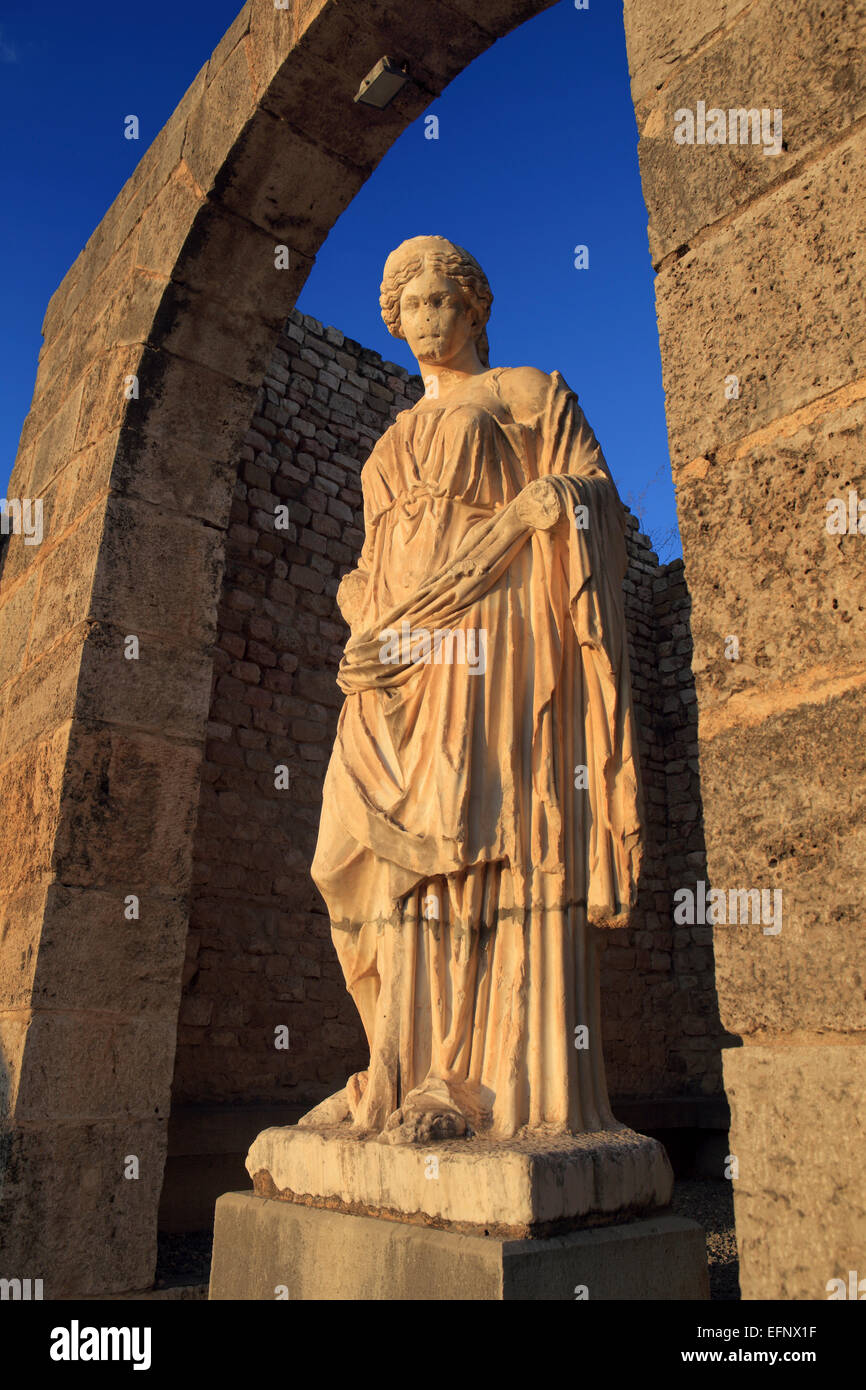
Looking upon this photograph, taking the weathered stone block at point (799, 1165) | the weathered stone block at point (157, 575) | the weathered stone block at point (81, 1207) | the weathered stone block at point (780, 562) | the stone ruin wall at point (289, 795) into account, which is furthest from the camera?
the stone ruin wall at point (289, 795)

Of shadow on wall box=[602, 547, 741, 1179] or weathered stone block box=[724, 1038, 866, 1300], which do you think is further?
shadow on wall box=[602, 547, 741, 1179]

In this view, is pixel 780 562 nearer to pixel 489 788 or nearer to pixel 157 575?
pixel 489 788

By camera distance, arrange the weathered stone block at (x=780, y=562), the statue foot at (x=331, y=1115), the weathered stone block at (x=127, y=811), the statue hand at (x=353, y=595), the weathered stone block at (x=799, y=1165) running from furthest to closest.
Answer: the weathered stone block at (x=127, y=811) < the statue hand at (x=353, y=595) < the statue foot at (x=331, y=1115) < the weathered stone block at (x=780, y=562) < the weathered stone block at (x=799, y=1165)

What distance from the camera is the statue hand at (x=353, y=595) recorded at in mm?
2641

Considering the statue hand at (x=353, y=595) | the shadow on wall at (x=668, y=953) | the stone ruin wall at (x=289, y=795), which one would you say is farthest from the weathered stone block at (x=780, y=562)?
the shadow on wall at (x=668, y=953)

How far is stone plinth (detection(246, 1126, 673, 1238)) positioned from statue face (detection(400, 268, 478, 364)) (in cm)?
197

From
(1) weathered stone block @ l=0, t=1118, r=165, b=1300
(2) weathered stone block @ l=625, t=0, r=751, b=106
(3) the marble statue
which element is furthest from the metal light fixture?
(1) weathered stone block @ l=0, t=1118, r=165, b=1300

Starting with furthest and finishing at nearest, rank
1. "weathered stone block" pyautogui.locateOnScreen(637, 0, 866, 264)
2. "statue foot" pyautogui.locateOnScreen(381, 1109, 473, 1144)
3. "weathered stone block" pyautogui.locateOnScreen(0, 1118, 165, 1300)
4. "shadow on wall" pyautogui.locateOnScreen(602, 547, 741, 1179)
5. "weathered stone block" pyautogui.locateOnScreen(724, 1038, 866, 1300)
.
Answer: "shadow on wall" pyautogui.locateOnScreen(602, 547, 741, 1179) < "weathered stone block" pyautogui.locateOnScreen(0, 1118, 165, 1300) < "statue foot" pyautogui.locateOnScreen(381, 1109, 473, 1144) < "weathered stone block" pyautogui.locateOnScreen(637, 0, 866, 264) < "weathered stone block" pyautogui.locateOnScreen(724, 1038, 866, 1300)

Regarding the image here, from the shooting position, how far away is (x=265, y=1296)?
2055 mm

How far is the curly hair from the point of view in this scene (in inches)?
105

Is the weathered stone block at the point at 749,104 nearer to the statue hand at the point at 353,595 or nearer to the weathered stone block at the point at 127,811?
the statue hand at the point at 353,595

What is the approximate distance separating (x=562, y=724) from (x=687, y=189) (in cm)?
111

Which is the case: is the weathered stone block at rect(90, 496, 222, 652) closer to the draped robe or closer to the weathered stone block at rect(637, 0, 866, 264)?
the draped robe

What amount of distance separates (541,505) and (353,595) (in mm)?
628
